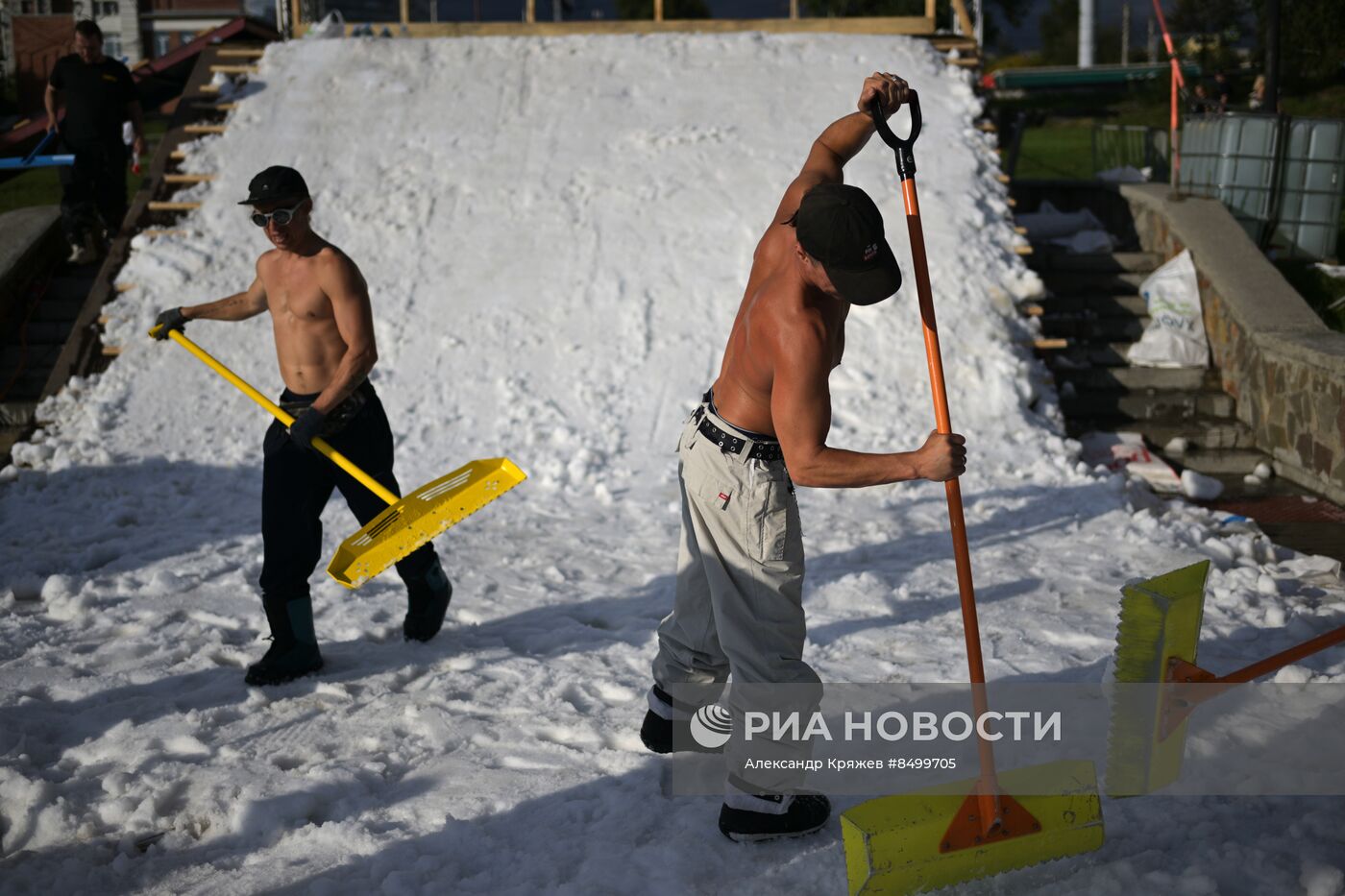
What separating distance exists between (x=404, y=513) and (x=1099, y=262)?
7140 mm

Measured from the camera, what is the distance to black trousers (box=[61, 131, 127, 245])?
9.50 meters

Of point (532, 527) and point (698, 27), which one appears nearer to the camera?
point (532, 527)

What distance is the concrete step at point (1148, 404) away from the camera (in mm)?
8133

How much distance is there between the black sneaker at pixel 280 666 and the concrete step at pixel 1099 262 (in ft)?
23.2

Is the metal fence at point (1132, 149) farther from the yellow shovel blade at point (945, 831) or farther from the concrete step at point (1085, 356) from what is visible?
the yellow shovel blade at point (945, 831)

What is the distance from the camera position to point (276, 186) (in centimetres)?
430

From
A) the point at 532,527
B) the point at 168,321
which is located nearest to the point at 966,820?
the point at 168,321

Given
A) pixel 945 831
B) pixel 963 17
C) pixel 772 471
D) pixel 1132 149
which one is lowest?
pixel 945 831

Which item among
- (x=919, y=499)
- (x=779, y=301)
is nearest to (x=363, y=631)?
(x=779, y=301)

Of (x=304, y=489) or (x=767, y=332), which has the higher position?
(x=767, y=332)

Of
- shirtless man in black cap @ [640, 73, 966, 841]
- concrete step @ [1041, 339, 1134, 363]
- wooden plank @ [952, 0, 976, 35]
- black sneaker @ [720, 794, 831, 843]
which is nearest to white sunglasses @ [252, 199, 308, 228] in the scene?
shirtless man in black cap @ [640, 73, 966, 841]

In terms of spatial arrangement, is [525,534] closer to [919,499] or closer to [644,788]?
[919,499]

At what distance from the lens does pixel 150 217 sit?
9.53 metres

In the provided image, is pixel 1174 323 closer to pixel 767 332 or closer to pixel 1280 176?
pixel 1280 176
